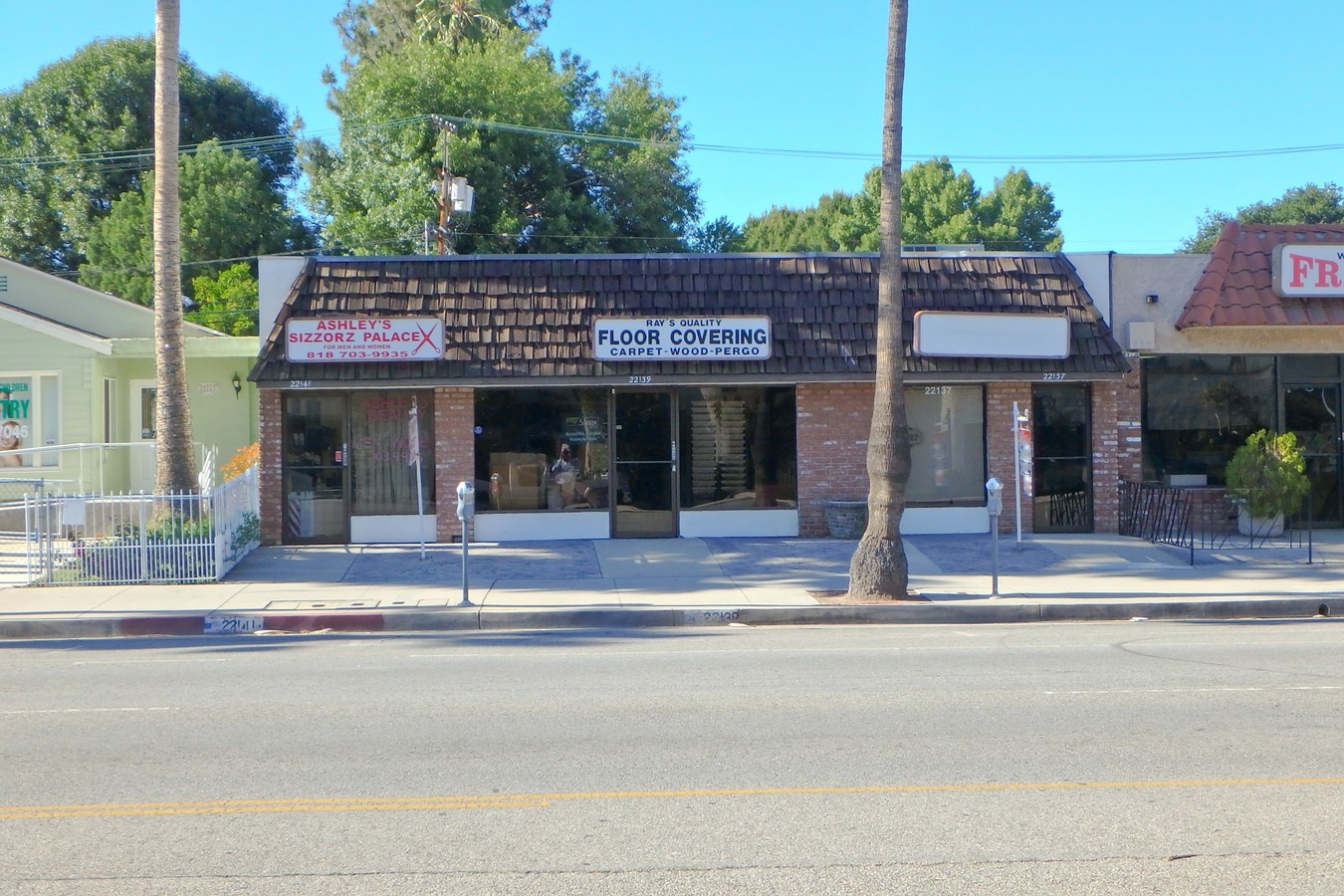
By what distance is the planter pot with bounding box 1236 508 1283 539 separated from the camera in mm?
17969

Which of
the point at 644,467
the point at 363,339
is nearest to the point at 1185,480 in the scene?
the point at 644,467

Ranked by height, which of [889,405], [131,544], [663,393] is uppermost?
[663,393]

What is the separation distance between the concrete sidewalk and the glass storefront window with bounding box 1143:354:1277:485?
7.52 ft

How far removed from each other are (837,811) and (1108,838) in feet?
3.95

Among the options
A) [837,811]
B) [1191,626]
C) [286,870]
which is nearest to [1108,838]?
[837,811]

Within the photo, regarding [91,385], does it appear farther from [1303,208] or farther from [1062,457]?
[1303,208]

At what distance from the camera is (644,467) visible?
18016 mm

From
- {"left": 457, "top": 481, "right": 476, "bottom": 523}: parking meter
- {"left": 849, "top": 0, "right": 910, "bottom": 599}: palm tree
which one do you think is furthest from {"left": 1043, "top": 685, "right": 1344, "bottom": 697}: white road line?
{"left": 457, "top": 481, "right": 476, "bottom": 523}: parking meter

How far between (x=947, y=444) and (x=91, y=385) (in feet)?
47.9

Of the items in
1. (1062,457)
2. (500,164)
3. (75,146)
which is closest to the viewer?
(1062,457)

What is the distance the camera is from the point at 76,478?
21188mm

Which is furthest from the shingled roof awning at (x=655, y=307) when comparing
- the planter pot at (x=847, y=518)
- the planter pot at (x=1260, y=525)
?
the planter pot at (x=1260, y=525)

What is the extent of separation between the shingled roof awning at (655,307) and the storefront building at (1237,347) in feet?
4.81

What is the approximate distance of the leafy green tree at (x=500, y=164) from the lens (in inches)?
1249
